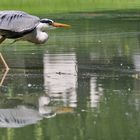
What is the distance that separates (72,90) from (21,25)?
3.22m

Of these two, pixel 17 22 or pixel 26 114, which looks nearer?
pixel 26 114

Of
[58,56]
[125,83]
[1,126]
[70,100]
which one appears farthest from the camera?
[58,56]

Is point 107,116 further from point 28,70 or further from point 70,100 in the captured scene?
point 28,70

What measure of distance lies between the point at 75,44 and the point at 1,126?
10542 millimetres

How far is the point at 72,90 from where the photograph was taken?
1186 centimetres

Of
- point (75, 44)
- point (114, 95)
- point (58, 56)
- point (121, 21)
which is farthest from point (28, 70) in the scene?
point (121, 21)

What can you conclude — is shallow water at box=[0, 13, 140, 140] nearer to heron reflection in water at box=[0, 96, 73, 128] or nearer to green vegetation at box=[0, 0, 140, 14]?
heron reflection in water at box=[0, 96, 73, 128]

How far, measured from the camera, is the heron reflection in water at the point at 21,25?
14.6m

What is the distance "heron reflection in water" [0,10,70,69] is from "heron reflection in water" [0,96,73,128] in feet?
13.5

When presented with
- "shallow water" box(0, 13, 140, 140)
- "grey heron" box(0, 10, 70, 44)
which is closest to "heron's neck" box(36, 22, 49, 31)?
"grey heron" box(0, 10, 70, 44)

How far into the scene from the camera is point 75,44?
19.6 m

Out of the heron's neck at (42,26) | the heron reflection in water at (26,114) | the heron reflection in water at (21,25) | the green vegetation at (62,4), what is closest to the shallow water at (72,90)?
the heron reflection in water at (26,114)

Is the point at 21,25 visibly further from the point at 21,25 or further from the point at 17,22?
the point at 17,22

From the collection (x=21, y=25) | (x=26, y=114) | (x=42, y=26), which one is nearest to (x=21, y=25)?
(x=21, y=25)
